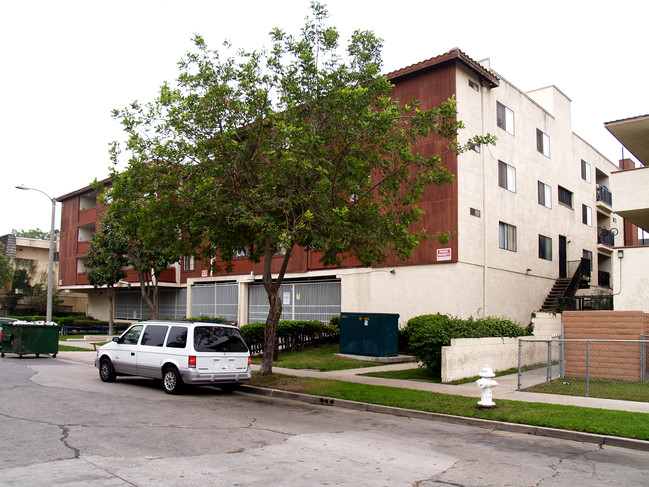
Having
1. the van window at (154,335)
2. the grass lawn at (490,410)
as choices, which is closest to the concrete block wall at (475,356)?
the grass lawn at (490,410)

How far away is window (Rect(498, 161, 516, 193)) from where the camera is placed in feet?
82.5

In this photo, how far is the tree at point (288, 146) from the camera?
13.4 meters

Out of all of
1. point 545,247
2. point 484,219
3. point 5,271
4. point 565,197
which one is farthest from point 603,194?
point 5,271

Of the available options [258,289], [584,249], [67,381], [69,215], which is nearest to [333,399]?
[67,381]

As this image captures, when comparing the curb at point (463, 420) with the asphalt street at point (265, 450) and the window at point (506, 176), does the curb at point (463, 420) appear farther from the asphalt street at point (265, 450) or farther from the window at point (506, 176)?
the window at point (506, 176)

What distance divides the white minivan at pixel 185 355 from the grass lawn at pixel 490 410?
1231mm

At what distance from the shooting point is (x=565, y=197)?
3130 centimetres

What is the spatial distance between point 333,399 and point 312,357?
7949 millimetres

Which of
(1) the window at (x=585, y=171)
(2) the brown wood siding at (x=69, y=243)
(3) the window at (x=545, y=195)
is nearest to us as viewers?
(3) the window at (x=545, y=195)

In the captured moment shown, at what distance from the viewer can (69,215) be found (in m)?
45.3

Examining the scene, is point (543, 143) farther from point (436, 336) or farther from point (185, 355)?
point (185, 355)

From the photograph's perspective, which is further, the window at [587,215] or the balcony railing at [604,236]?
the balcony railing at [604,236]

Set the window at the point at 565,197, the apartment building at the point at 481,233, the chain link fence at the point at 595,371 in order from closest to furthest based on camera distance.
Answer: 1. the chain link fence at the point at 595,371
2. the apartment building at the point at 481,233
3. the window at the point at 565,197

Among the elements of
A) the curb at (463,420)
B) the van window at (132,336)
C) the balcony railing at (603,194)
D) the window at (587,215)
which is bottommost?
the curb at (463,420)
